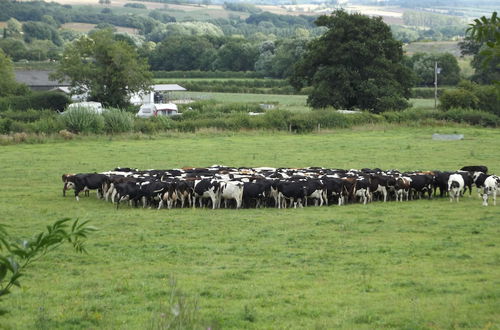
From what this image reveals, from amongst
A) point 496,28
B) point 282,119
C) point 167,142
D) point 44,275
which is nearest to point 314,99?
point 282,119

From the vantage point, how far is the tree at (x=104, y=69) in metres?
63.6

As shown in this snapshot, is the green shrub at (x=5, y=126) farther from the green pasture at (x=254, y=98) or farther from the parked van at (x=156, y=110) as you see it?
the green pasture at (x=254, y=98)

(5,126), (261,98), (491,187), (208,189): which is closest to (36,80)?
(261,98)

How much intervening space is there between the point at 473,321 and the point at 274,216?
1215 centimetres

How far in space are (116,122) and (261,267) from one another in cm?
3451

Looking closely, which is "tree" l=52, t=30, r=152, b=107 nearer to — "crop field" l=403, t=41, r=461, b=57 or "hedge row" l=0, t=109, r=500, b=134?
"hedge row" l=0, t=109, r=500, b=134

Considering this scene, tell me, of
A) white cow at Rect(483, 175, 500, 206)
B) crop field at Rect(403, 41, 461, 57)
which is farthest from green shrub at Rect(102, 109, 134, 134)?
crop field at Rect(403, 41, 461, 57)

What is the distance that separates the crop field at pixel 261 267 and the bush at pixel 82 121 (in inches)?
597

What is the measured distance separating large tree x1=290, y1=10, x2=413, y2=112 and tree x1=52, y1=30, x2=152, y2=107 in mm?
14442

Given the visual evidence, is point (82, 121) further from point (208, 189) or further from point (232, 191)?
point (232, 191)

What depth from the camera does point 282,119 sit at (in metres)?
52.7

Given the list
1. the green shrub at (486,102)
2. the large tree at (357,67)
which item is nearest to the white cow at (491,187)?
the large tree at (357,67)

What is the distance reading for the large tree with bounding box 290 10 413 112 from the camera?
61469 mm

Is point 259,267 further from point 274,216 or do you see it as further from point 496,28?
point 496,28
